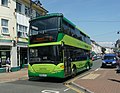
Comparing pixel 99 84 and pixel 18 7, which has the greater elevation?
pixel 18 7

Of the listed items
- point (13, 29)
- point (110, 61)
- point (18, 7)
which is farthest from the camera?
point (110, 61)

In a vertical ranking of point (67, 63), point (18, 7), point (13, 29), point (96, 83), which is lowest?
point (96, 83)

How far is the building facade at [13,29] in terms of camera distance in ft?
90.2

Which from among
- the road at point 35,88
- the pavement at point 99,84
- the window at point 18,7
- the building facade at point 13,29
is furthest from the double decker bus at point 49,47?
the window at point 18,7

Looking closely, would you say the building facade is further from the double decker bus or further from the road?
the road

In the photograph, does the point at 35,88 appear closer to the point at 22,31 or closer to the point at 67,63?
the point at 67,63

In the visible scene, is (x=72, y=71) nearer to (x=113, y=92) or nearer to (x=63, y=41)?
(x=63, y=41)

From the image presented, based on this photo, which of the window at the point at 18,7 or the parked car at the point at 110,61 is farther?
the parked car at the point at 110,61

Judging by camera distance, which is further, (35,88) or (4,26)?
(4,26)

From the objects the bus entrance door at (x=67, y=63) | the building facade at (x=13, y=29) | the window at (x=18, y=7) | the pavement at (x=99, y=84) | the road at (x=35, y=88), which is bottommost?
the road at (x=35, y=88)

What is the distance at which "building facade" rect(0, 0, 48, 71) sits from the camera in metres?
27.5

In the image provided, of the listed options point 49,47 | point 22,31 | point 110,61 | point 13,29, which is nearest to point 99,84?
point 49,47

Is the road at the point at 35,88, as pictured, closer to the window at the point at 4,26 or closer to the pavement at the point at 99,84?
the pavement at the point at 99,84

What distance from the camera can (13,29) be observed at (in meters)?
29.2
